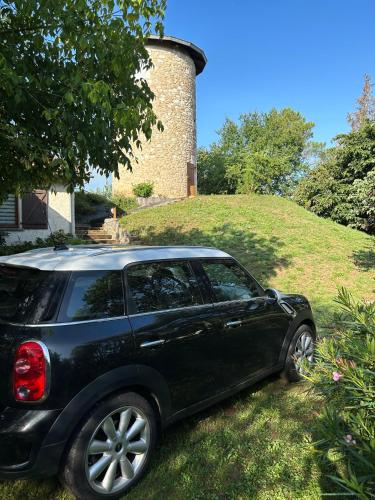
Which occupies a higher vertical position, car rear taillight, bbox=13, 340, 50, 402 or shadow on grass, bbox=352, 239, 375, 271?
car rear taillight, bbox=13, 340, 50, 402

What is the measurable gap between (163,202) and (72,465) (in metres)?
20.7

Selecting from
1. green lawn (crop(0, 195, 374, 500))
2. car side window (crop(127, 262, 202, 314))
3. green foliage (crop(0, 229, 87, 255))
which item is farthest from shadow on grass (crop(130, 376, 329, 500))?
green foliage (crop(0, 229, 87, 255))

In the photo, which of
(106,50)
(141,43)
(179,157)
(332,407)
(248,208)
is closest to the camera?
(332,407)

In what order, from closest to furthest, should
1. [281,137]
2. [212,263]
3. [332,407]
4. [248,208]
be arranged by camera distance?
[332,407]
[212,263]
[248,208]
[281,137]

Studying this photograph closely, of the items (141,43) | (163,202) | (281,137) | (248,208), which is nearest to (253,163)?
(281,137)

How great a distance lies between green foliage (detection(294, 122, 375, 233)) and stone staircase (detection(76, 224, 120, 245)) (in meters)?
Answer: 11.3

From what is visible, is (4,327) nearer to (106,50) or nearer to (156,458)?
(156,458)

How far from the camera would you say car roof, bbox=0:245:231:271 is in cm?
283

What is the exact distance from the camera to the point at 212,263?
3.93 m

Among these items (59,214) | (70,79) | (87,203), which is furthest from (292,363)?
(87,203)

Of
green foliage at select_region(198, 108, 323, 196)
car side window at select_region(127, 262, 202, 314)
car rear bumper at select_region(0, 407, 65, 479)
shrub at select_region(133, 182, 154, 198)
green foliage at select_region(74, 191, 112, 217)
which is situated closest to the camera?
car rear bumper at select_region(0, 407, 65, 479)

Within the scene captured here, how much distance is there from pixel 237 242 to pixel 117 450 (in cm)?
1126

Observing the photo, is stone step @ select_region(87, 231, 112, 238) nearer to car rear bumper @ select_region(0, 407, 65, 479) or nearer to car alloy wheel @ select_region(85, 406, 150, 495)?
car alloy wheel @ select_region(85, 406, 150, 495)

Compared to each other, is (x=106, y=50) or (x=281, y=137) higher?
(x=281, y=137)
